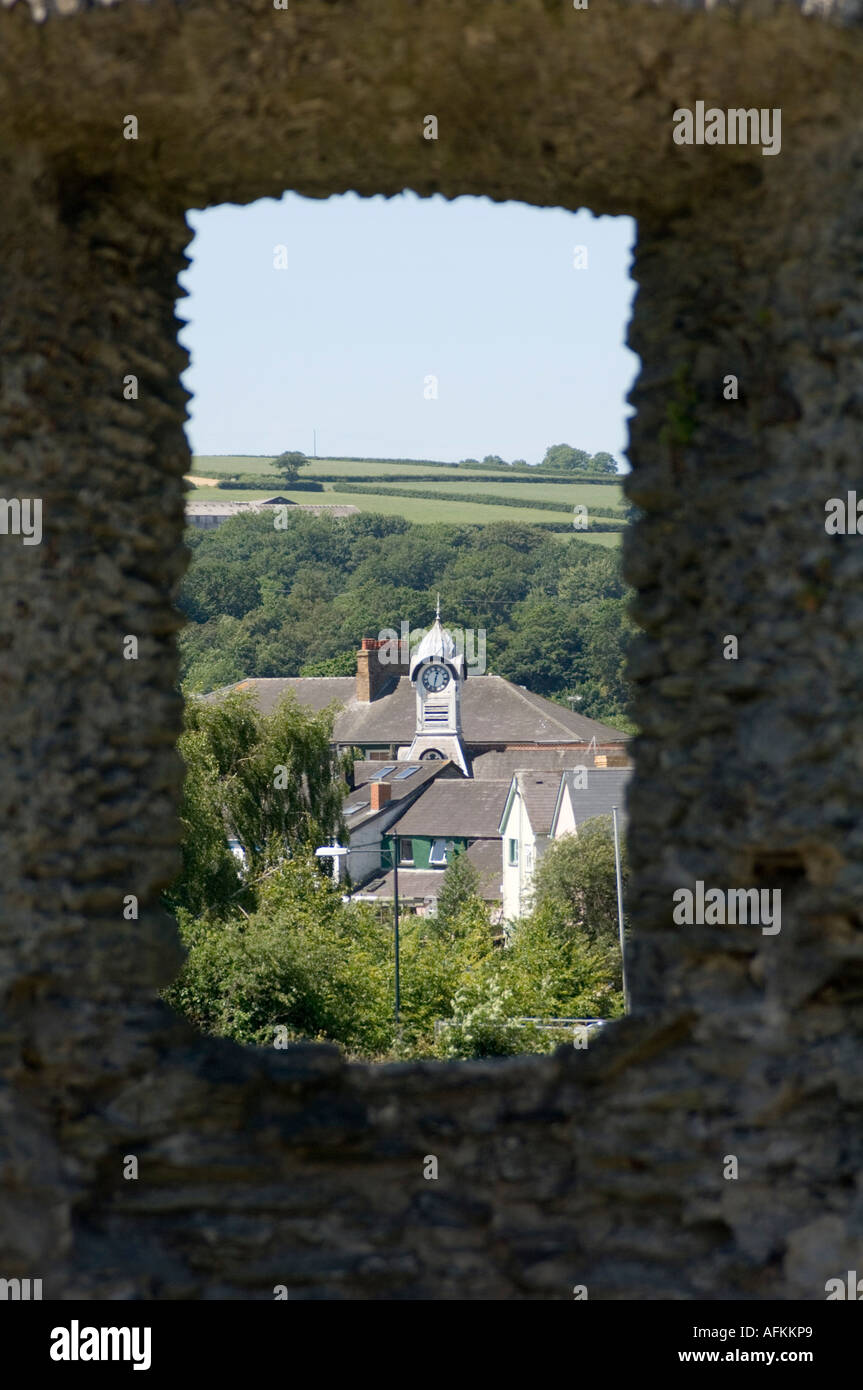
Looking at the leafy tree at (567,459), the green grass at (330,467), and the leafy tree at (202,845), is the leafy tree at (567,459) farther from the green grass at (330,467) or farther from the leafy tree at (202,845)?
the leafy tree at (202,845)

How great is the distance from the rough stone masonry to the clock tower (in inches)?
1518

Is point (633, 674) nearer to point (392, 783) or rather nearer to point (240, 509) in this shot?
point (392, 783)

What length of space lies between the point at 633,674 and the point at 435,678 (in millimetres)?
39584

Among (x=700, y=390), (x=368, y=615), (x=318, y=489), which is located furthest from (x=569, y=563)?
(x=700, y=390)

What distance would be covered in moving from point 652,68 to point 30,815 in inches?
107

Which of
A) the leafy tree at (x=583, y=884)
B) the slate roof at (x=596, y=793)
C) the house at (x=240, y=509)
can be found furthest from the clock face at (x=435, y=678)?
the house at (x=240, y=509)

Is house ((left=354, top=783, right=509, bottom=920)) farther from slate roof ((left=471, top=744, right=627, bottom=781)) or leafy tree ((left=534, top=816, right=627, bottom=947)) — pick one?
leafy tree ((left=534, top=816, right=627, bottom=947))

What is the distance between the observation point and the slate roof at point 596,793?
2542 centimetres

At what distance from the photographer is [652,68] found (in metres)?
3.90

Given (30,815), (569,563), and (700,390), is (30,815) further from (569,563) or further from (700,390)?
(569,563)

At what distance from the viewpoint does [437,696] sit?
43.7 m

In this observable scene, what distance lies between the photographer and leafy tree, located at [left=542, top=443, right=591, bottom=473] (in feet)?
346

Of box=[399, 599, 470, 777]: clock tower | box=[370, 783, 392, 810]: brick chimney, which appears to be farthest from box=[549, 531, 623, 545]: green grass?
box=[370, 783, 392, 810]: brick chimney

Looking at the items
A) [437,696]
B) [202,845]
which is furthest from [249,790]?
[437,696]
